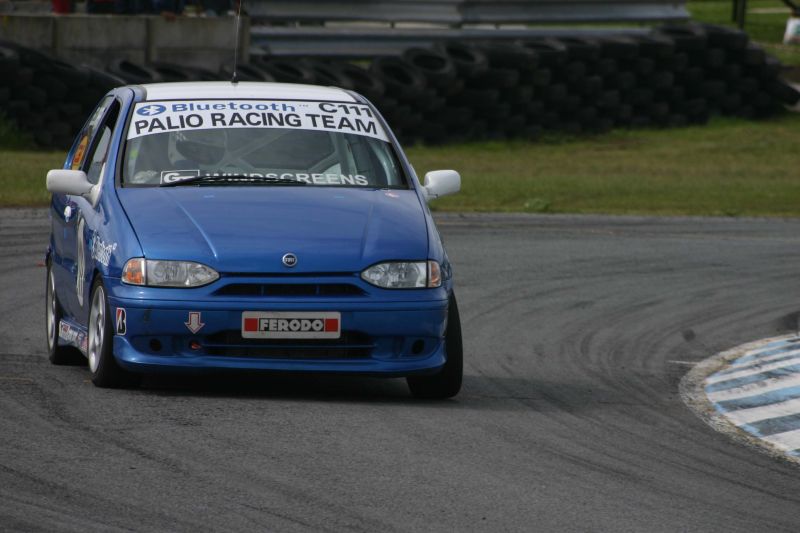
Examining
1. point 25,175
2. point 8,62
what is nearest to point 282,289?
point 25,175

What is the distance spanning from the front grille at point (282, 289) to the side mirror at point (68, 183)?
125cm

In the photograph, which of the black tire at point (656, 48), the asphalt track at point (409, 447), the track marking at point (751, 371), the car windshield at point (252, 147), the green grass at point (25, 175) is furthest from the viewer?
the black tire at point (656, 48)

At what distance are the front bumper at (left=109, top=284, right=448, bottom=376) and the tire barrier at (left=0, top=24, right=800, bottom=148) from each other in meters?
13.2

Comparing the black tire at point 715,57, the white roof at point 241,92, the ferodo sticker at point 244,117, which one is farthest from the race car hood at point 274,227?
the black tire at point 715,57

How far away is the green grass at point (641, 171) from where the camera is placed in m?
18.8

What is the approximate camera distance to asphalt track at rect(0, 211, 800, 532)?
5.23 metres

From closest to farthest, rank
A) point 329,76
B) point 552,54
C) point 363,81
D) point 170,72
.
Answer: point 170,72 < point 329,76 < point 363,81 < point 552,54

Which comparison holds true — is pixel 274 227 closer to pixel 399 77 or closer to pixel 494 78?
pixel 399 77

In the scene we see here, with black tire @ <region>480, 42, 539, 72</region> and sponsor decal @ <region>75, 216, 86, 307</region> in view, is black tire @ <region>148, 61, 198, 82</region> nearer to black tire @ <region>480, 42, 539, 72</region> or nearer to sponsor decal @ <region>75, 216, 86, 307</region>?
black tire @ <region>480, 42, 539, 72</region>

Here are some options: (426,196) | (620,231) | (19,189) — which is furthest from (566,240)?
(426,196)

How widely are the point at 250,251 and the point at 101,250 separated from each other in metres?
0.76

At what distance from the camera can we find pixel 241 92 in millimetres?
8484

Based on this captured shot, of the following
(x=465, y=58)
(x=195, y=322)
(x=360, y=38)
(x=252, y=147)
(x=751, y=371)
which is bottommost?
(x=360, y=38)

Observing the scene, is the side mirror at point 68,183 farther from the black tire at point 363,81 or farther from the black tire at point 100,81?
the black tire at point 363,81
